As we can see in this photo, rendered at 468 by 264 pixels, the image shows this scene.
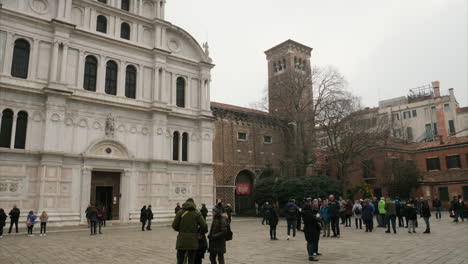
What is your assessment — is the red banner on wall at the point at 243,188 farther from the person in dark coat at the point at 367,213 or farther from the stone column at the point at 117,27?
the person in dark coat at the point at 367,213

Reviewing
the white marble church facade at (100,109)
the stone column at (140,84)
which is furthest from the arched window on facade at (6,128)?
the stone column at (140,84)

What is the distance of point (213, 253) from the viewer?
7.92 meters

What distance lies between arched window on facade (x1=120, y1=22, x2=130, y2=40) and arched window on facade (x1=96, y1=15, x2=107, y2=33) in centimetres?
127

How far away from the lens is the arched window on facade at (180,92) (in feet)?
95.9

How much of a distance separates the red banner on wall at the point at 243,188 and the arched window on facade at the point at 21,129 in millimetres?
19275

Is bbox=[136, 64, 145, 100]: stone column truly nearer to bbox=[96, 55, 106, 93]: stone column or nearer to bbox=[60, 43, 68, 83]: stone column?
bbox=[96, 55, 106, 93]: stone column

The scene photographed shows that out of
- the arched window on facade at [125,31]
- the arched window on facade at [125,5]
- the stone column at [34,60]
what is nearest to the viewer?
the stone column at [34,60]

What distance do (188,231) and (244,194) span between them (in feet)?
93.7

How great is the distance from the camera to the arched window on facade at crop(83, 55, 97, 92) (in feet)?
80.4

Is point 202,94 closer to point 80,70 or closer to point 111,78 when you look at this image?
point 111,78

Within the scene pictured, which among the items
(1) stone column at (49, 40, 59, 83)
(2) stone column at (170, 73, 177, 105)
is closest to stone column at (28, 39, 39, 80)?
(1) stone column at (49, 40, 59, 83)

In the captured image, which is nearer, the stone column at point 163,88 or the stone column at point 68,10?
the stone column at point 68,10

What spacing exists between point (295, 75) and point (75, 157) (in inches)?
821

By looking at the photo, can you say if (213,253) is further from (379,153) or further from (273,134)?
(379,153)
